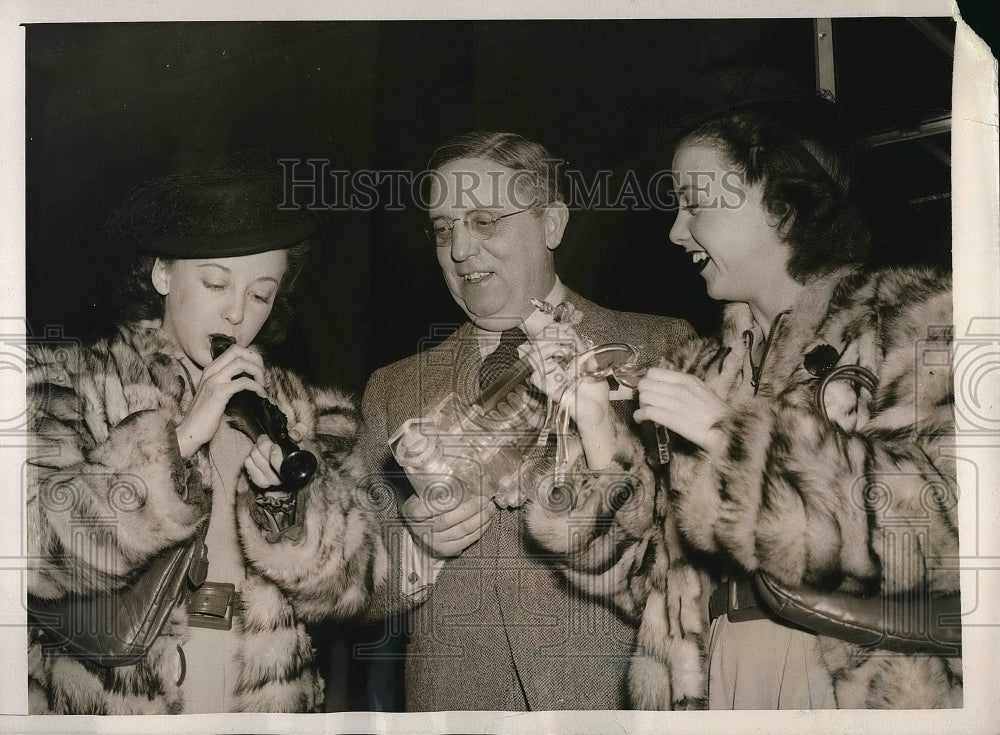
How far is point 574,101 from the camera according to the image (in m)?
1.94

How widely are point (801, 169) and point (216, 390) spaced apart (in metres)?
1.46

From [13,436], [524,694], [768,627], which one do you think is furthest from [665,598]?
[13,436]

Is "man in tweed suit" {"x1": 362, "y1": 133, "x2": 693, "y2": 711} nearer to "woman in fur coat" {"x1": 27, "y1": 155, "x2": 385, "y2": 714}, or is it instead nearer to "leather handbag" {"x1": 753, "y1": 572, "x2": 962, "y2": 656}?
"woman in fur coat" {"x1": 27, "y1": 155, "x2": 385, "y2": 714}

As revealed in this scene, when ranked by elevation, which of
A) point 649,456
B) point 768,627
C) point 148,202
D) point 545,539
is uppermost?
point 148,202

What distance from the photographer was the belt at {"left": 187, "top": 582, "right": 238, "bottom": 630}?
6.32 feet

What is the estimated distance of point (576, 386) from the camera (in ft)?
6.32

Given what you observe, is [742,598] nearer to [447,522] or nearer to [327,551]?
[447,522]

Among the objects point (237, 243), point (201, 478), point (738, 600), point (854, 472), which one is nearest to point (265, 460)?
point (201, 478)

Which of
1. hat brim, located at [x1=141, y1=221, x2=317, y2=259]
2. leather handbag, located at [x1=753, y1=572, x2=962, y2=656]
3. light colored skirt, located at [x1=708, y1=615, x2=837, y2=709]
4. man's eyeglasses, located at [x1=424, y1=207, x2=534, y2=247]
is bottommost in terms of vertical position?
light colored skirt, located at [x1=708, y1=615, x2=837, y2=709]

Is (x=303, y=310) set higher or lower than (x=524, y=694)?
higher

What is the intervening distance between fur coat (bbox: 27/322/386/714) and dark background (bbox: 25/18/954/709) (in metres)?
0.09

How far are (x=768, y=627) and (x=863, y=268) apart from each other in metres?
0.86

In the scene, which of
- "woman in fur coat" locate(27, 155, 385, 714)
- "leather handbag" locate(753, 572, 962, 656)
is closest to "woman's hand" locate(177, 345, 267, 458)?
"woman in fur coat" locate(27, 155, 385, 714)

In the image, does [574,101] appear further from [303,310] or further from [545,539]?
[545,539]
